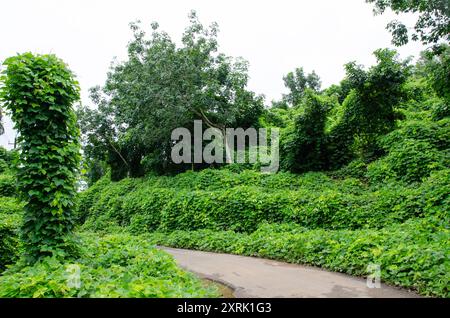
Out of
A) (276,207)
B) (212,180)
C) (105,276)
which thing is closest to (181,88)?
(212,180)

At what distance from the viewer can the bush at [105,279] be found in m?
4.07

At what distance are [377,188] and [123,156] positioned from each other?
1920 cm

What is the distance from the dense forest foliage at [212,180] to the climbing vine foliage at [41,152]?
0.02 m

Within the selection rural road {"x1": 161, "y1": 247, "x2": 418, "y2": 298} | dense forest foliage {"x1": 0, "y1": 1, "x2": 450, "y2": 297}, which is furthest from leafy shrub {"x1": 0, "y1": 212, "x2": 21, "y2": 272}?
rural road {"x1": 161, "y1": 247, "x2": 418, "y2": 298}

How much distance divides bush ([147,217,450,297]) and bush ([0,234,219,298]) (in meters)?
3.01

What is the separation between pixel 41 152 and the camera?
6109 mm

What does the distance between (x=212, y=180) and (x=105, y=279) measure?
12.0 meters

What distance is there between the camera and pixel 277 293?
5.41 metres

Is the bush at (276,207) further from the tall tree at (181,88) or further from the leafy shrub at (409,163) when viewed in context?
the tall tree at (181,88)

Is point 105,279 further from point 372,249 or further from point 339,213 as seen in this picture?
point 339,213

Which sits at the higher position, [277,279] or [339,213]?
[339,213]

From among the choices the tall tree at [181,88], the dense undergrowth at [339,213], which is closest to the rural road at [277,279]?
the dense undergrowth at [339,213]
